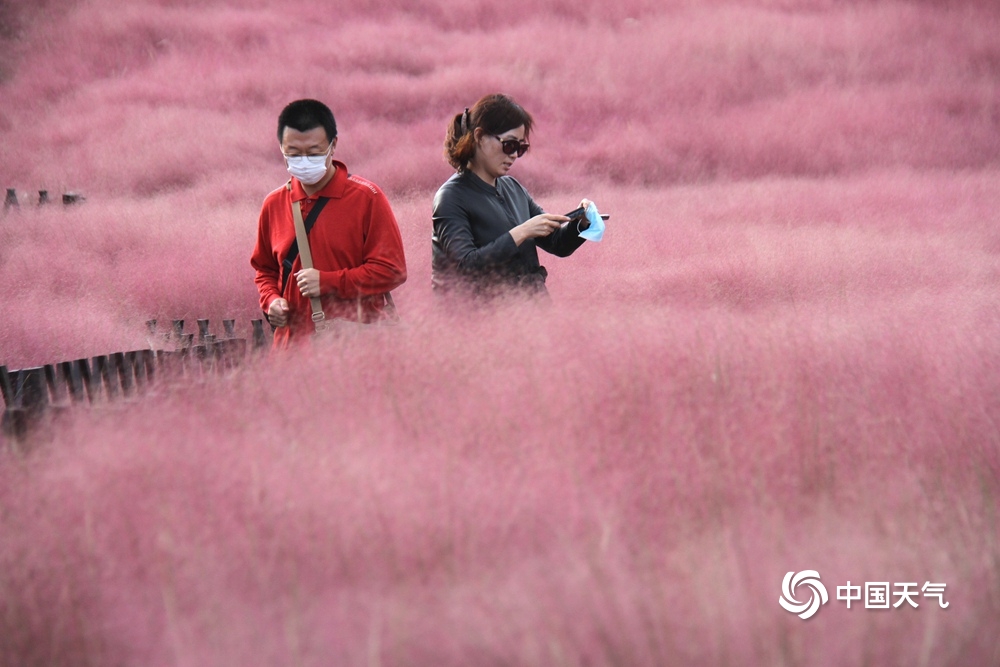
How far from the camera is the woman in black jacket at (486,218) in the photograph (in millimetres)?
3098

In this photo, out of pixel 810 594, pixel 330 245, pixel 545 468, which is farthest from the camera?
pixel 330 245

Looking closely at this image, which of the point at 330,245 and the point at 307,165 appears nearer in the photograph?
the point at 307,165

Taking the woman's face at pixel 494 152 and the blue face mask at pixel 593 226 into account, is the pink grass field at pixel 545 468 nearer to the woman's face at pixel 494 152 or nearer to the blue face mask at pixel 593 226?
the blue face mask at pixel 593 226

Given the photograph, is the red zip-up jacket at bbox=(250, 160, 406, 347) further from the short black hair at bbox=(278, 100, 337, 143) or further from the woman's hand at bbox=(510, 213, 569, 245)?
the woman's hand at bbox=(510, 213, 569, 245)

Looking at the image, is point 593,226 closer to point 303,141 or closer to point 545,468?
point 303,141

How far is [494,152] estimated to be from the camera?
3139 millimetres

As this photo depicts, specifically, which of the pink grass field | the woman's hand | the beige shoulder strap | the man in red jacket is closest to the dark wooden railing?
the pink grass field

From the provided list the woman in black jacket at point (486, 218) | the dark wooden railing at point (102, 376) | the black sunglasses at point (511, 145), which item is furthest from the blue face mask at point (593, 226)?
the dark wooden railing at point (102, 376)

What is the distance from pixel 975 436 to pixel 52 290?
17.0 feet

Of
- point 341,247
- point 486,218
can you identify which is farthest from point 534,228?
point 341,247

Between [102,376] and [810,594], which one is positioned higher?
[102,376]

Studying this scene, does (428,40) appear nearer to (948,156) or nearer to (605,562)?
(948,156)

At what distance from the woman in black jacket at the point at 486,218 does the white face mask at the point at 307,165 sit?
424mm

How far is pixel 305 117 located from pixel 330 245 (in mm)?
429
